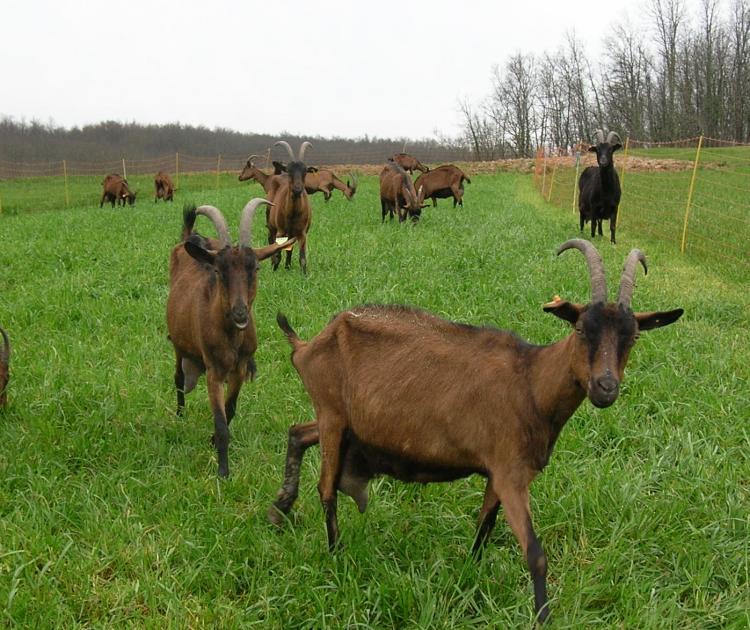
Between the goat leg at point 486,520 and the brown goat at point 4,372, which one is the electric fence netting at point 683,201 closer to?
the goat leg at point 486,520

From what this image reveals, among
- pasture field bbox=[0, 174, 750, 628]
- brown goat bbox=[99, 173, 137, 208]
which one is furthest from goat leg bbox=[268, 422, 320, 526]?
brown goat bbox=[99, 173, 137, 208]

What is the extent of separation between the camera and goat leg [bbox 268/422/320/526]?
11.3ft

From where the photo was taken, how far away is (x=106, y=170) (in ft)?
119

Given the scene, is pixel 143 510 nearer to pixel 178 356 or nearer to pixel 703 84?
pixel 178 356

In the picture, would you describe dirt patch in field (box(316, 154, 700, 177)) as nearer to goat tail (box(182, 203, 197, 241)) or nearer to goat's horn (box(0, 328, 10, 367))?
goat tail (box(182, 203, 197, 241))

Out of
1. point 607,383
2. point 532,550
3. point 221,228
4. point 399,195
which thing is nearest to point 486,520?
point 532,550

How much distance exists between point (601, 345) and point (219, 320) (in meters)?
2.66

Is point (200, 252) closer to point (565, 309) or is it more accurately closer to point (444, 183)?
point (565, 309)

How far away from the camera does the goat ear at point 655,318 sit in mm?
2898

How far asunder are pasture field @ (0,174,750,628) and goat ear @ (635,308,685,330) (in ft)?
3.17

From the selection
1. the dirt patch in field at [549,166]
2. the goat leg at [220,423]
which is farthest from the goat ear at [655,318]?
the dirt patch in field at [549,166]

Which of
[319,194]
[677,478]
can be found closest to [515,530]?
[677,478]

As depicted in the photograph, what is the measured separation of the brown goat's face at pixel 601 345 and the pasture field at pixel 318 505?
867mm

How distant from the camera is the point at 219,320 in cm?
449
